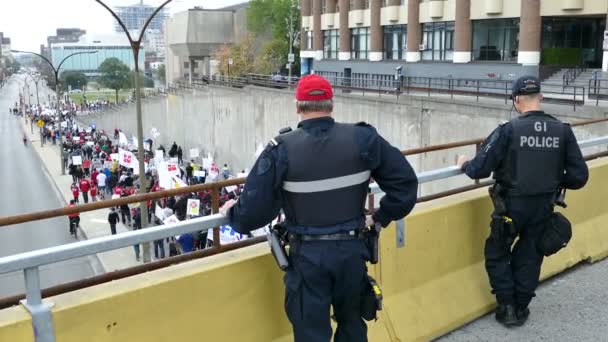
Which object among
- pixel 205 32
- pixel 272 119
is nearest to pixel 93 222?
pixel 272 119

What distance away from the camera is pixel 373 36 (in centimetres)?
4838

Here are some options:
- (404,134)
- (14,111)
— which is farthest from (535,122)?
(14,111)

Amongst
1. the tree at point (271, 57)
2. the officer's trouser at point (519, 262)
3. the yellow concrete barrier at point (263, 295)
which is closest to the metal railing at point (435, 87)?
the tree at point (271, 57)

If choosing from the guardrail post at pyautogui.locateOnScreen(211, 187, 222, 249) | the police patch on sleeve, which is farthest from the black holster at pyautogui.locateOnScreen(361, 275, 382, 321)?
the guardrail post at pyautogui.locateOnScreen(211, 187, 222, 249)

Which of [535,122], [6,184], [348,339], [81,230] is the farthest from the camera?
[6,184]

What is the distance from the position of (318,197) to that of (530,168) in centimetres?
195

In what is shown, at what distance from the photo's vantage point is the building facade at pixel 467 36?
34.4m

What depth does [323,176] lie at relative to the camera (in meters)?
3.22

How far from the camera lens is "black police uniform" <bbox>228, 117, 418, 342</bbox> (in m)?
3.23

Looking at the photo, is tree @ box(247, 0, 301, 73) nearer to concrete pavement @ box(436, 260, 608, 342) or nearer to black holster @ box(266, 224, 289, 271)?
concrete pavement @ box(436, 260, 608, 342)

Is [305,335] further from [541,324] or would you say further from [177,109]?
[177,109]

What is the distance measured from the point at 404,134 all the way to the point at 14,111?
315 feet

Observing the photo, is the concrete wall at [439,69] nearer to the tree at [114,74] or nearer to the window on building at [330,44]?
the window on building at [330,44]

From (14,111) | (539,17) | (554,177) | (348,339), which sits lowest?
(14,111)
